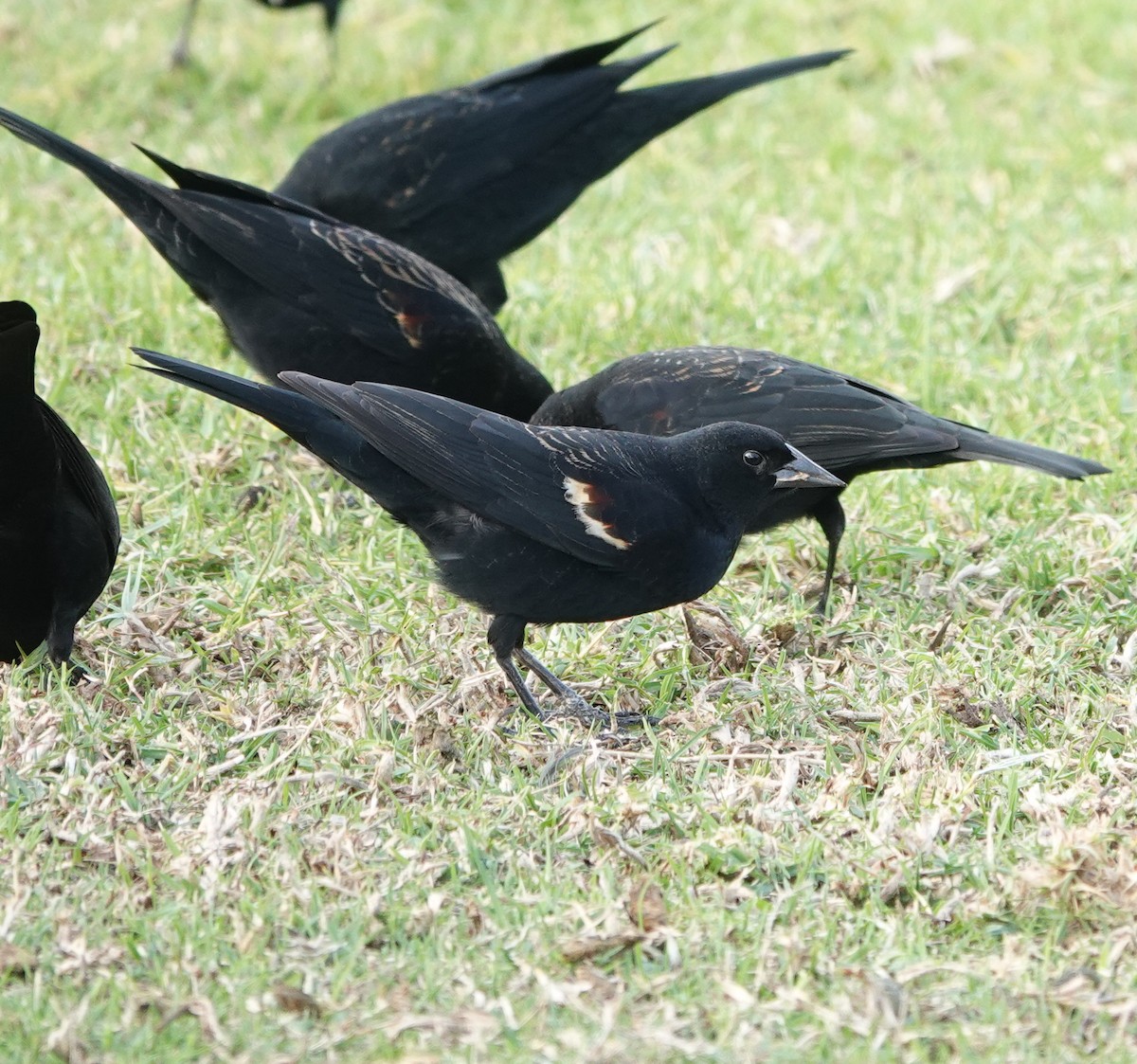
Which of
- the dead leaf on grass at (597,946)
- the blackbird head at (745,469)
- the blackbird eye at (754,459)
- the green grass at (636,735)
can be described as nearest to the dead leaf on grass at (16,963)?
the green grass at (636,735)

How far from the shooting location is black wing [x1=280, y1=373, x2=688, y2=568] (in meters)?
4.15

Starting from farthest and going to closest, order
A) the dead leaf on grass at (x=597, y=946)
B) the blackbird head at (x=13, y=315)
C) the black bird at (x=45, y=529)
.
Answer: the black bird at (x=45, y=529)
the blackbird head at (x=13, y=315)
the dead leaf on grass at (x=597, y=946)

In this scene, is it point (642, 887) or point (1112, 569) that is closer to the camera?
point (642, 887)

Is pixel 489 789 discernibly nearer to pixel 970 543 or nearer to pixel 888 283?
pixel 970 543

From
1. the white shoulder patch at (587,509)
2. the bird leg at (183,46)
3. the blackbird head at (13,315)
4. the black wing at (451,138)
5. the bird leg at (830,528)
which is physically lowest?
the bird leg at (830,528)

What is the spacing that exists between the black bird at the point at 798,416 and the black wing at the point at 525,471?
0.72 metres

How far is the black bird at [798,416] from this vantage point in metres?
4.92

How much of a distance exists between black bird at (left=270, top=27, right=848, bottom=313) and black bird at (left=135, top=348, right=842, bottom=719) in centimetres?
241

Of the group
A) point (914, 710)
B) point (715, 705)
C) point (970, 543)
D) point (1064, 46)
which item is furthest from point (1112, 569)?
point (1064, 46)

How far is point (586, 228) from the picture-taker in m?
7.86

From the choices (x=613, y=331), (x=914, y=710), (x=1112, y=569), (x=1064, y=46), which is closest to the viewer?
(x=914, y=710)

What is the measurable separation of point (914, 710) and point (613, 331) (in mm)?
2870

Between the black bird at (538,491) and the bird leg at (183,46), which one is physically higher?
the bird leg at (183,46)

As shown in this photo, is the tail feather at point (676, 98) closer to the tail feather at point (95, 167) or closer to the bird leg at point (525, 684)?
the tail feather at point (95, 167)
